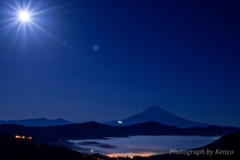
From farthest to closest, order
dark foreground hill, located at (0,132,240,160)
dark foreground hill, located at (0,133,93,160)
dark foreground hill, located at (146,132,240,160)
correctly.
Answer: dark foreground hill, located at (0,133,93,160) → dark foreground hill, located at (0,132,240,160) → dark foreground hill, located at (146,132,240,160)

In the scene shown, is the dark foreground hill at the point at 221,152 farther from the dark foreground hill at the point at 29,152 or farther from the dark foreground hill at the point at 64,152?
the dark foreground hill at the point at 29,152

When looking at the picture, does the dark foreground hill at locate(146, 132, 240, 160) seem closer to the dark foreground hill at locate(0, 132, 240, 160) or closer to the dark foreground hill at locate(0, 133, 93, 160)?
the dark foreground hill at locate(0, 132, 240, 160)

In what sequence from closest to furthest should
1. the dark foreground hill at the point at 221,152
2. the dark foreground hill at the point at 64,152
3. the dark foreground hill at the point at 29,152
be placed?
the dark foreground hill at the point at 221,152 → the dark foreground hill at the point at 64,152 → the dark foreground hill at the point at 29,152

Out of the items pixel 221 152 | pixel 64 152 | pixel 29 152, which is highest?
pixel 221 152

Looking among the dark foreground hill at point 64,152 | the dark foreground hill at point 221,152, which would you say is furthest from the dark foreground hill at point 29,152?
the dark foreground hill at point 221,152

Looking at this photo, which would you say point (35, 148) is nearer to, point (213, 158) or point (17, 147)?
point (17, 147)

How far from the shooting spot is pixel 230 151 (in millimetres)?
50844

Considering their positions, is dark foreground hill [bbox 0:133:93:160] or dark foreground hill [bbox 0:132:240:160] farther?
dark foreground hill [bbox 0:133:93:160]

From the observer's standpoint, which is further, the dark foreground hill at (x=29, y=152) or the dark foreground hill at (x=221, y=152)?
the dark foreground hill at (x=29, y=152)

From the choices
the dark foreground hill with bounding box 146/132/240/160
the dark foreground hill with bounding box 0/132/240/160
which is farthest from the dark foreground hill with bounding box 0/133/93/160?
the dark foreground hill with bounding box 146/132/240/160

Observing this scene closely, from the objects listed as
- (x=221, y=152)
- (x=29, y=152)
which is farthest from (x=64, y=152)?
(x=221, y=152)

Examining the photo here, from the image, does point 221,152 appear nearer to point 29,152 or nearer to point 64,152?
point 64,152

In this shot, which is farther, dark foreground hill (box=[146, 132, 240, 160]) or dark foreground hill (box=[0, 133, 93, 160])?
dark foreground hill (box=[0, 133, 93, 160])

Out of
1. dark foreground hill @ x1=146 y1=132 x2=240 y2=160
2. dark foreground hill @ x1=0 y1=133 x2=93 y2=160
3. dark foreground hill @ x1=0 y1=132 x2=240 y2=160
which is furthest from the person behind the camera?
dark foreground hill @ x1=0 y1=133 x2=93 y2=160
